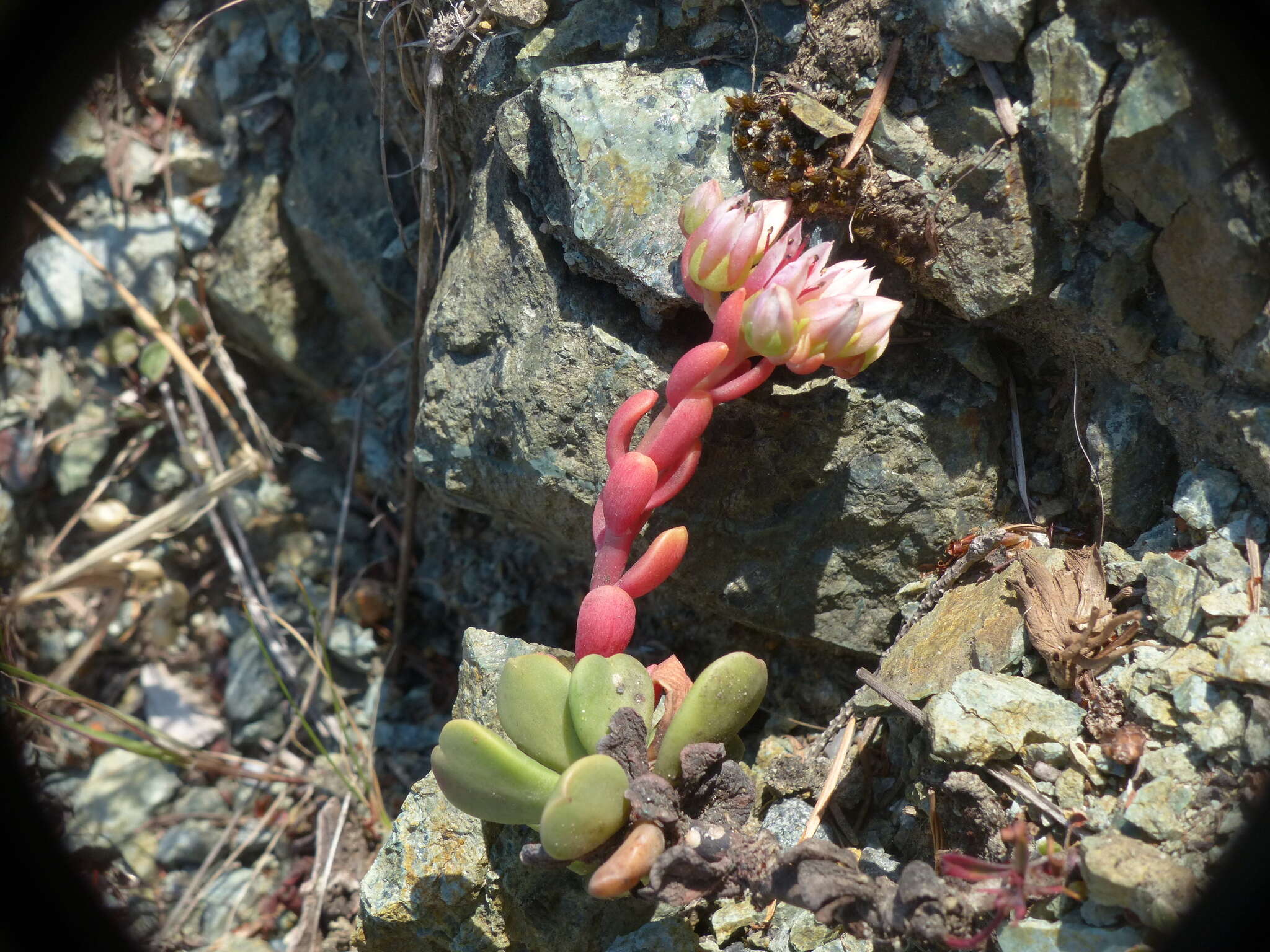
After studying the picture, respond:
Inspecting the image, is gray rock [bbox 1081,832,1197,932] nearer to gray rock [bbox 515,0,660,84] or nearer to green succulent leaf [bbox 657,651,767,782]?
green succulent leaf [bbox 657,651,767,782]

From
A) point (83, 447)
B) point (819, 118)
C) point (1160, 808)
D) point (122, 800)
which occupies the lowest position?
point (122, 800)

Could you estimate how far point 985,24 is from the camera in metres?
1.88

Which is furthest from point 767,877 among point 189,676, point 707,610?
point 189,676

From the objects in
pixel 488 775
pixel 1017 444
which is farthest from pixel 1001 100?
pixel 488 775

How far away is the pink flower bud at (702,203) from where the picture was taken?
6.49ft

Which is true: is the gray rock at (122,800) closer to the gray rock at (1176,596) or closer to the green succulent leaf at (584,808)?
the green succulent leaf at (584,808)

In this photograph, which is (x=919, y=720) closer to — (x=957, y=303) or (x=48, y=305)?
(x=957, y=303)

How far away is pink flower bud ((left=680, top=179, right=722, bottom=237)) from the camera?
198 cm

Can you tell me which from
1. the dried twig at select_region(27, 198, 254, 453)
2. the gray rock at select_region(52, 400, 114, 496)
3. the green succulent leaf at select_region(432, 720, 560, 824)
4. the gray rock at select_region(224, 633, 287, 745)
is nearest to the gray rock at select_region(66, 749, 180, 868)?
the gray rock at select_region(224, 633, 287, 745)

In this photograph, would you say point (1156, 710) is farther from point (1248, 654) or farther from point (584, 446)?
point (584, 446)

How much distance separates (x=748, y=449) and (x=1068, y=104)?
3.18ft

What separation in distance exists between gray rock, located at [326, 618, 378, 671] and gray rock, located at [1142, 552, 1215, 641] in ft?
7.40

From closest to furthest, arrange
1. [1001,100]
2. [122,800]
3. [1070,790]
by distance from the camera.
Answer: [1070,790], [1001,100], [122,800]

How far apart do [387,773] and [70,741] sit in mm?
1126
